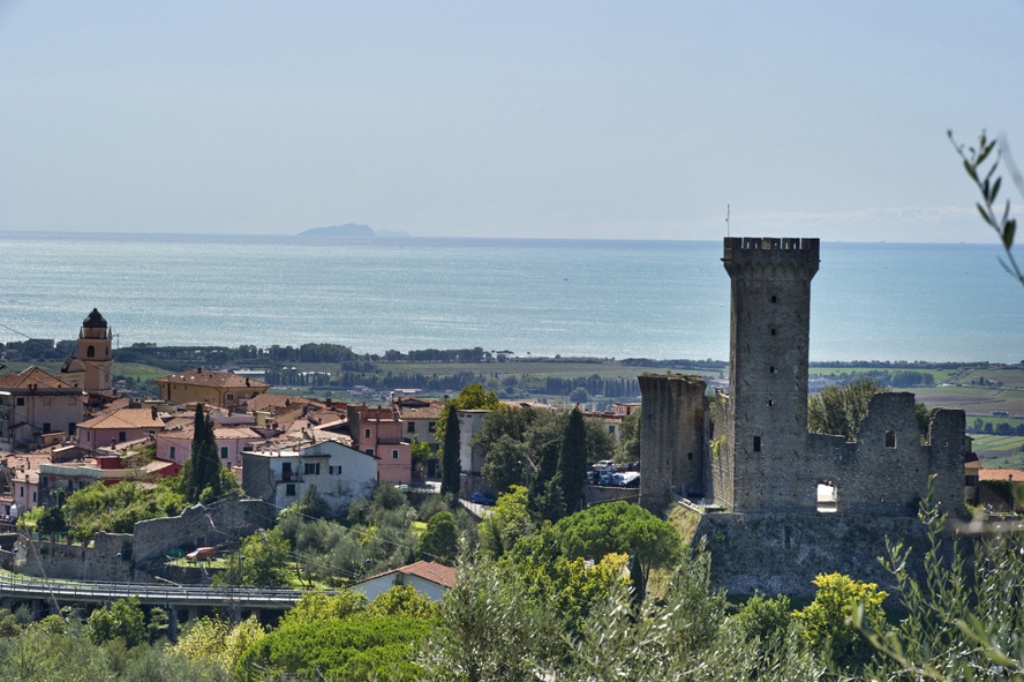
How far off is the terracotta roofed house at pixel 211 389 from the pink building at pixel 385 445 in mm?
12500

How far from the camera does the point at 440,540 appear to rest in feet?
135

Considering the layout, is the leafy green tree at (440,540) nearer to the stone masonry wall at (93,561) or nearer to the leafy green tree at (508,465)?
the leafy green tree at (508,465)

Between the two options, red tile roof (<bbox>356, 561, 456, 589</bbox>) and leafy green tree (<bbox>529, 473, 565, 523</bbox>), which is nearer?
red tile roof (<bbox>356, 561, 456, 589</bbox>)

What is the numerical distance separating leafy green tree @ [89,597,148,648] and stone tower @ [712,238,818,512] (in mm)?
12395

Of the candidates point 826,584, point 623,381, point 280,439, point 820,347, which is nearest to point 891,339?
point 820,347

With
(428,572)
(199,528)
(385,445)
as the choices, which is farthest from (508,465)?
(428,572)

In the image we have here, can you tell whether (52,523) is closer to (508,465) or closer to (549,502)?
(508,465)

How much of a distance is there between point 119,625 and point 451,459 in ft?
33.3

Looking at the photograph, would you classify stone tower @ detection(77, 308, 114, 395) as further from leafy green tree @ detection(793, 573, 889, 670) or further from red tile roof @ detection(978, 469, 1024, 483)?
leafy green tree @ detection(793, 573, 889, 670)

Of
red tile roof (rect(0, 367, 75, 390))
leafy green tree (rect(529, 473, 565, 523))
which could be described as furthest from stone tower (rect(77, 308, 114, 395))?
leafy green tree (rect(529, 473, 565, 523))

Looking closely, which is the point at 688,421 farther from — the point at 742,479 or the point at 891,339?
the point at 891,339

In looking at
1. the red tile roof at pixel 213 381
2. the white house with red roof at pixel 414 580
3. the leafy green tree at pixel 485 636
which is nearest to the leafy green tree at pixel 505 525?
the white house with red roof at pixel 414 580

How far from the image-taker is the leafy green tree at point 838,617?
32281 millimetres

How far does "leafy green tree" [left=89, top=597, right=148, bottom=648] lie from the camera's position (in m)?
38.1
